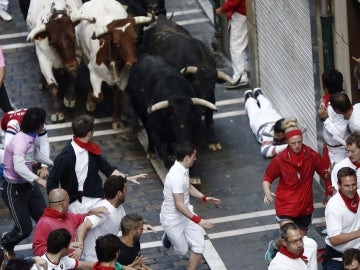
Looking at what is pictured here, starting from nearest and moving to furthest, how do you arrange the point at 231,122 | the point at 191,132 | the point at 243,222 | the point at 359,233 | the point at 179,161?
the point at 359,233, the point at 179,161, the point at 243,222, the point at 191,132, the point at 231,122

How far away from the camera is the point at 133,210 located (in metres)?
Result: 18.6

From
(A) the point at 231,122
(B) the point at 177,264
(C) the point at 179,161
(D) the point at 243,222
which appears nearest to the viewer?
(C) the point at 179,161

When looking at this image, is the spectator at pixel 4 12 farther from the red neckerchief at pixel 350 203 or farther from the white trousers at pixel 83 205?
the red neckerchief at pixel 350 203

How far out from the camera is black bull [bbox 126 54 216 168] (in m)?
19.0

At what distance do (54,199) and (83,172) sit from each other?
1.29 m

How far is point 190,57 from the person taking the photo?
20.8 metres

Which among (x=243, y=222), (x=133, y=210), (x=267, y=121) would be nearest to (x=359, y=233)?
(x=243, y=222)

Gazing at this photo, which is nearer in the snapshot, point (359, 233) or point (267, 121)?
point (359, 233)

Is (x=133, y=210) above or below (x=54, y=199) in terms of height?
below

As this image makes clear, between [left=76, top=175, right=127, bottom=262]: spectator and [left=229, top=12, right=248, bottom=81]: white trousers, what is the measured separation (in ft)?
25.7

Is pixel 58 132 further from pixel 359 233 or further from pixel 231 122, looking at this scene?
pixel 359 233

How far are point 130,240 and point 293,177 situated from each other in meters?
2.40

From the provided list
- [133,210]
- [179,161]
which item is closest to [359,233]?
[179,161]

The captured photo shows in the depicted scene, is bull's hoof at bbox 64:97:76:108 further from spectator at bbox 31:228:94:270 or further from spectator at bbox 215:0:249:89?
spectator at bbox 31:228:94:270
